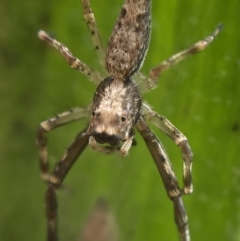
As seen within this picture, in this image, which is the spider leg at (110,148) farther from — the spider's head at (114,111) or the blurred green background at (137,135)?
the blurred green background at (137,135)

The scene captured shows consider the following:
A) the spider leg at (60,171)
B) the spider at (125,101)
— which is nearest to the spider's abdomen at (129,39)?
the spider at (125,101)

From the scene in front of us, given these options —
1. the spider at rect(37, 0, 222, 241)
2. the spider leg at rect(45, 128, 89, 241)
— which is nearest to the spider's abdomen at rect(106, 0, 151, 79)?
the spider at rect(37, 0, 222, 241)

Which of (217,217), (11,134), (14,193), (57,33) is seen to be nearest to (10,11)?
(57,33)

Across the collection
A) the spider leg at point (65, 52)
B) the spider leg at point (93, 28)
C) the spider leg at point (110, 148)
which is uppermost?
the spider leg at point (93, 28)

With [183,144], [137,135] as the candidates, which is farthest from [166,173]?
[137,135]

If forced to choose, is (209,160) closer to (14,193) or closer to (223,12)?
(223,12)

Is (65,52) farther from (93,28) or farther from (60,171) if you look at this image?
(60,171)

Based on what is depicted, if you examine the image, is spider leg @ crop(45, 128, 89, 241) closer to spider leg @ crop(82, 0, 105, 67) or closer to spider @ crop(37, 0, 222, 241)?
spider @ crop(37, 0, 222, 241)
